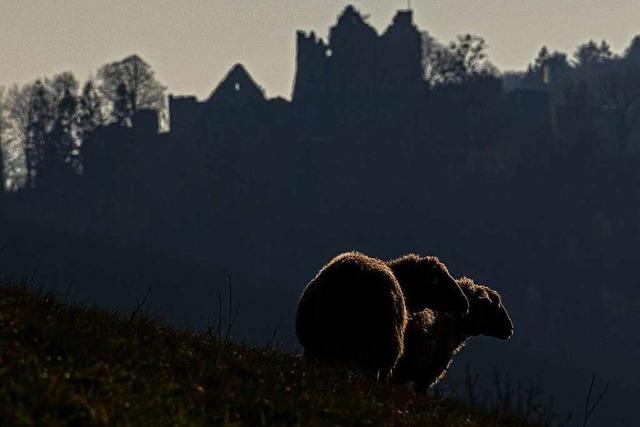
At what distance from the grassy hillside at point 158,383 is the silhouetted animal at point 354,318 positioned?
122 cm

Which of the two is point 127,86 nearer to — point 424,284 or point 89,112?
point 89,112

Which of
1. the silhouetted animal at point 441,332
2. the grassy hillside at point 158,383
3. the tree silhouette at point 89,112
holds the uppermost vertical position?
the tree silhouette at point 89,112

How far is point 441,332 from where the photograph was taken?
15891 millimetres

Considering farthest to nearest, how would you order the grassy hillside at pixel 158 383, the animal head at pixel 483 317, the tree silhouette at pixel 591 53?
1. the tree silhouette at pixel 591 53
2. the animal head at pixel 483 317
3. the grassy hillside at pixel 158 383

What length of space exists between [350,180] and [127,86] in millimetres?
23282

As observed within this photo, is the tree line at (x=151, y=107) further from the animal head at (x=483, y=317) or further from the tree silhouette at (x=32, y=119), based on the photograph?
the animal head at (x=483, y=317)

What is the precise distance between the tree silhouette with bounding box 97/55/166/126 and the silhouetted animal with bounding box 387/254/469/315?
343 feet

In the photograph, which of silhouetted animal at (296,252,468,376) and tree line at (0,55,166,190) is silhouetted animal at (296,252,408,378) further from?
tree line at (0,55,166,190)

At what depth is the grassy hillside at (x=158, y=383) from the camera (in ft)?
23.9

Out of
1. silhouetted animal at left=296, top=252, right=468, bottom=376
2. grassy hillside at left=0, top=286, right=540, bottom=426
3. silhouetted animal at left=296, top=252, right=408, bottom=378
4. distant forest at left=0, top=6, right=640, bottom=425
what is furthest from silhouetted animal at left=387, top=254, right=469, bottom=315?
distant forest at left=0, top=6, right=640, bottom=425

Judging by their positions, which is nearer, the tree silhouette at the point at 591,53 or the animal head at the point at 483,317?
the animal head at the point at 483,317

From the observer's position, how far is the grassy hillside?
729 cm

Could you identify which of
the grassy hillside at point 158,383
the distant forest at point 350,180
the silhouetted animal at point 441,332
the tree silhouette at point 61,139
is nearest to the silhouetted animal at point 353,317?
the grassy hillside at point 158,383

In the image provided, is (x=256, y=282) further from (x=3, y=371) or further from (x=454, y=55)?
(x=3, y=371)
